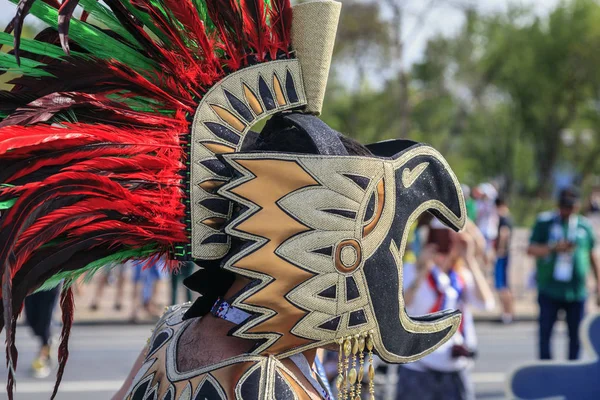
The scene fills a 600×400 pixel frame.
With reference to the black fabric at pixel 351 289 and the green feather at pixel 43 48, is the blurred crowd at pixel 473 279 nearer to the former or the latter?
the black fabric at pixel 351 289

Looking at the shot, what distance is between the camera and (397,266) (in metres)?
2.03

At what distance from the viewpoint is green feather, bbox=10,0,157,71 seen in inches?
78.5

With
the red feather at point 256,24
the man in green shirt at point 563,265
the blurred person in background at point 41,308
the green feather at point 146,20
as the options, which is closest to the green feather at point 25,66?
the green feather at point 146,20

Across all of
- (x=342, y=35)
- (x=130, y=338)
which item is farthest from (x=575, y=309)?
(x=342, y=35)

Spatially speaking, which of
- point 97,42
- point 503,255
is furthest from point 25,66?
point 503,255

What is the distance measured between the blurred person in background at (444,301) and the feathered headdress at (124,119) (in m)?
3.09

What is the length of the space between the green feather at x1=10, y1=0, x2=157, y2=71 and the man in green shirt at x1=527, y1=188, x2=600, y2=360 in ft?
19.3

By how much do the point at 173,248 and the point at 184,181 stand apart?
6.9 inches

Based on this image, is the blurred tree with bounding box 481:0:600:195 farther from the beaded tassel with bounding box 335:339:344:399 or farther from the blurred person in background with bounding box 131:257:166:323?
the beaded tassel with bounding box 335:339:344:399

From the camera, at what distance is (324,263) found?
1.90 m

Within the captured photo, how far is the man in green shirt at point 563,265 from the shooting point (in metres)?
7.25

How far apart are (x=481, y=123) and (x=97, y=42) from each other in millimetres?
37599

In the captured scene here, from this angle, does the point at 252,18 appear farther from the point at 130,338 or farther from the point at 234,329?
the point at 130,338

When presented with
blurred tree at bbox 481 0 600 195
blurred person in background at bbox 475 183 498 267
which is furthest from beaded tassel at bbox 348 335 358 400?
blurred tree at bbox 481 0 600 195
